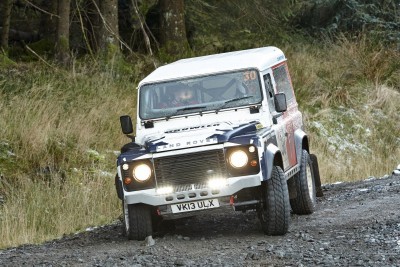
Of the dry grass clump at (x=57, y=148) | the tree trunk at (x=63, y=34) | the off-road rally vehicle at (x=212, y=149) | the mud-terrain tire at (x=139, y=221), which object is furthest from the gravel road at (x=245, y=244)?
the tree trunk at (x=63, y=34)

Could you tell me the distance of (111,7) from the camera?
773 inches

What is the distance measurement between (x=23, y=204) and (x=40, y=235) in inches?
45.1

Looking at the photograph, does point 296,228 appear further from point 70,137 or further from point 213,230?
point 70,137

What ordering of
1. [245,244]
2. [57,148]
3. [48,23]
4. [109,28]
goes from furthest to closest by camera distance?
[48,23]
[109,28]
[57,148]
[245,244]

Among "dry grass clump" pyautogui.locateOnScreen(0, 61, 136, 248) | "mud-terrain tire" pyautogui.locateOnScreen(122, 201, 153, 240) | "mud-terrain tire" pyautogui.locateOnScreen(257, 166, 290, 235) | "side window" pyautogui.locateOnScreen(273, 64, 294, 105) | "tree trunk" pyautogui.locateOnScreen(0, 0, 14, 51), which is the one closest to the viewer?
"mud-terrain tire" pyautogui.locateOnScreen(257, 166, 290, 235)

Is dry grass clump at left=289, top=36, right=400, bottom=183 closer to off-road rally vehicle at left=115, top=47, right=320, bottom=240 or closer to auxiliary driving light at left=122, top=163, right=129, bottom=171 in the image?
off-road rally vehicle at left=115, top=47, right=320, bottom=240

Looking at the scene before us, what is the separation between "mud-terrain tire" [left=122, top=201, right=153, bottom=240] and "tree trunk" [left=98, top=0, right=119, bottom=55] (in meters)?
9.68

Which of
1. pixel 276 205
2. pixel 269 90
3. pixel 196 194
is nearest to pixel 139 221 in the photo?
pixel 196 194

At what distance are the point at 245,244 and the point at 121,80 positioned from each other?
9.87 m

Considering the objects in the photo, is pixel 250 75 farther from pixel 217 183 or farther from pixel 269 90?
pixel 217 183

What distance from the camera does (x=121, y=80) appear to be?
746 inches

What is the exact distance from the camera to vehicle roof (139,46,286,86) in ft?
36.2

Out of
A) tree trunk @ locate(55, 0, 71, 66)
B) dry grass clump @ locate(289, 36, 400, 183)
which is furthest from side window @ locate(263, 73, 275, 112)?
tree trunk @ locate(55, 0, 71, 66)

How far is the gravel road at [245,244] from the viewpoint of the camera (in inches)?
335
